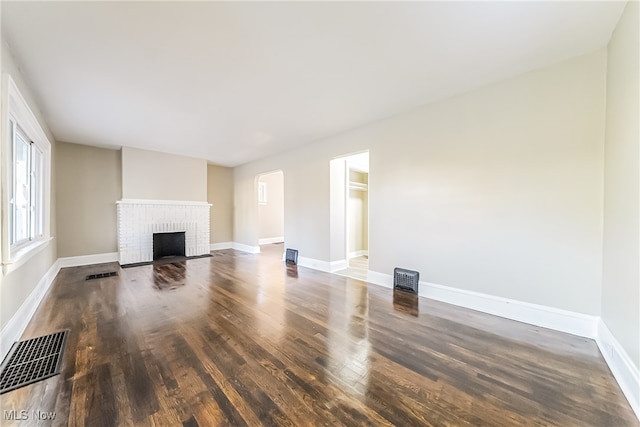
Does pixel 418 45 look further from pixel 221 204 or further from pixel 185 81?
pixel 221 204

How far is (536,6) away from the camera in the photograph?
1699mm

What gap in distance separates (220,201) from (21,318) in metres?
5.44

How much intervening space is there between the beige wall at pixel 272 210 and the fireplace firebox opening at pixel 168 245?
2851 millimetres

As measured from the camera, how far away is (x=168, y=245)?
243 inches

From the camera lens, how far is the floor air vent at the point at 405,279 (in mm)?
3348

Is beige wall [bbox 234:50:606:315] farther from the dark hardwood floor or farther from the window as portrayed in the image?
the window

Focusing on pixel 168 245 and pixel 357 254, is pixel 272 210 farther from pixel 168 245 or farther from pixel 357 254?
pixel 357 254

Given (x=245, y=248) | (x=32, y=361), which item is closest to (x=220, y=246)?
(x=245, y=248)

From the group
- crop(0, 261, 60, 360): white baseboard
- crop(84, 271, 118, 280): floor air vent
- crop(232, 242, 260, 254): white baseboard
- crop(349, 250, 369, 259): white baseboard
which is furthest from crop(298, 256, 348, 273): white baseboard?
crop(0, 261, 60, 360): white baseboard

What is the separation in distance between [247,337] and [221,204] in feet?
20.1

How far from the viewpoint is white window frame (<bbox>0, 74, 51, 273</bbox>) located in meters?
1.94

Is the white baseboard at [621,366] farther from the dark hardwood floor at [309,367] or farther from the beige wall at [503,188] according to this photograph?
the beige wall at [503,188]

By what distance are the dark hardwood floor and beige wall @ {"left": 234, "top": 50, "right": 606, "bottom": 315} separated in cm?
53

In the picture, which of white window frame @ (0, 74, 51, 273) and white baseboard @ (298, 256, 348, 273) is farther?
white baseboard @ (298, 256, 348, 273)
